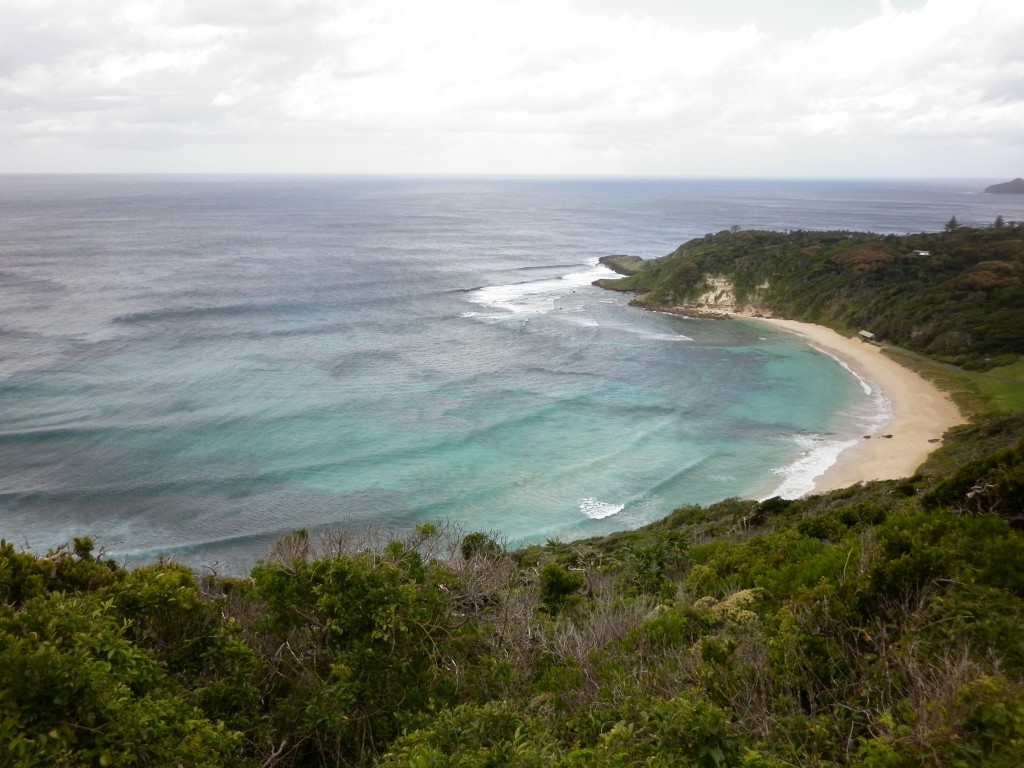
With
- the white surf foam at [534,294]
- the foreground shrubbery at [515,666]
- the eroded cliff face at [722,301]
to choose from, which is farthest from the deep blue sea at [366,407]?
the foreground shrubbery at [515,666]

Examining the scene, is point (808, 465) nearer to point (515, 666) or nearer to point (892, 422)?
point (892, 422)

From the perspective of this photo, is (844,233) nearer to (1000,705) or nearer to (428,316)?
(428,316)

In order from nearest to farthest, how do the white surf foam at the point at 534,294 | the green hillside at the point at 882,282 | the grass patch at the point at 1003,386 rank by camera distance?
the grass patch at the point at 1003,386 → the green hillside at the point at 882,282 → the white surf foam at the point at 534,294

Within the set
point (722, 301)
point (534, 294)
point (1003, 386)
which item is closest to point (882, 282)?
point (722, 301)

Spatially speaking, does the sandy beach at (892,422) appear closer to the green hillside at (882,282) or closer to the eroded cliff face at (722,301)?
the green hillside at (882,282)

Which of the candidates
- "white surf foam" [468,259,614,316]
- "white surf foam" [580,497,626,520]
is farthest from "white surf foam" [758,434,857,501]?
"white surf foam" [468,259,614,316]
